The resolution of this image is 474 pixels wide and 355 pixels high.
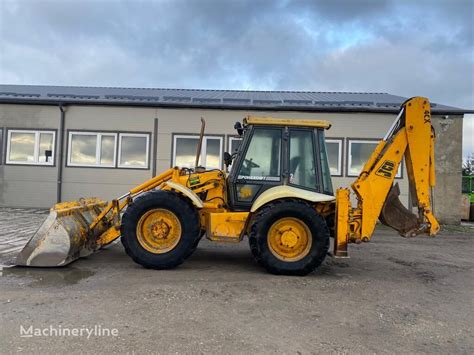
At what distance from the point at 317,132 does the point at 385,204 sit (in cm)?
164

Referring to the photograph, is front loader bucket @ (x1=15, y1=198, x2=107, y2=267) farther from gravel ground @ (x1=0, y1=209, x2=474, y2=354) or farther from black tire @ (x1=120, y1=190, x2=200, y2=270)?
black tire @ (x1=120, y1=190, x2=200, y2=270)

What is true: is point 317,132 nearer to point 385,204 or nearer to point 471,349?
point 385,204

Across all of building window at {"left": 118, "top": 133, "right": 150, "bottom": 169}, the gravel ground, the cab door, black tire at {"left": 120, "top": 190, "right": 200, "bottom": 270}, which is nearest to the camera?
the gravel ground

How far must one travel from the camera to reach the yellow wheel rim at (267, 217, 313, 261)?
19.7 feet

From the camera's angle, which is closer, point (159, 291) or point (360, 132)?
point (159, 291)

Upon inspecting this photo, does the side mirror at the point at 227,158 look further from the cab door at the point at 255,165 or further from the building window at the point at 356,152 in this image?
the building window at the point at 356,152

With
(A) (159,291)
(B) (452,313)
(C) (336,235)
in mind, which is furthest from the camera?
(C) (336,235)

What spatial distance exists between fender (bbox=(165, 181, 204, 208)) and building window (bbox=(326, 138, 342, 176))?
26.3 feet

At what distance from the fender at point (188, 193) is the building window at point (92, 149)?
7.84 m

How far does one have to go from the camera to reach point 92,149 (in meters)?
13.6

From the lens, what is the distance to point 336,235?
19.5 ft

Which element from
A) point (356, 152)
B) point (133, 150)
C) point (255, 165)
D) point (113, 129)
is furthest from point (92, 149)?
point (356, 152)

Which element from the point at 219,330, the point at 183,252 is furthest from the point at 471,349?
the point at 183,252

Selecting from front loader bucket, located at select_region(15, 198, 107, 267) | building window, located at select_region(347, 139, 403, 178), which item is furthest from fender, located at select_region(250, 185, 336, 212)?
building window, located at select_region(347, 139, 403, 178)
